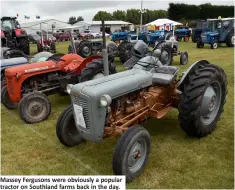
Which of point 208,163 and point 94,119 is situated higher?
point 94,119

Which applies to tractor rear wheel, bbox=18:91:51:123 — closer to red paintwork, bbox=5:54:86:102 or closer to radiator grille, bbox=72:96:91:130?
red paintwork, bbox=5:54:86:102

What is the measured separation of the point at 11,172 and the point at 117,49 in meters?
8.95

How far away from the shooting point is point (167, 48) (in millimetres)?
9836

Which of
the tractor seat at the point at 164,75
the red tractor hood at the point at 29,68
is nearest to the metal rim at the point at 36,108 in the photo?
the red tractor hood at the point at 29,68

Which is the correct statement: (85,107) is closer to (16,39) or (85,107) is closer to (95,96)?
(95,96)

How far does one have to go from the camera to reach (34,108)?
503 cm

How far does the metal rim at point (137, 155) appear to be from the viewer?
10.1 ft

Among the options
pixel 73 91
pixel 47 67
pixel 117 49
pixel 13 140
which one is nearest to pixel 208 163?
pixel 73 91

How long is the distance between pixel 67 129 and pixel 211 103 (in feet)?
7.27

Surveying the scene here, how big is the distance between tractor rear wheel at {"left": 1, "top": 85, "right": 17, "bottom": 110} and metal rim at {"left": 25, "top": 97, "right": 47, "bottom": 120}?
1.14 meters

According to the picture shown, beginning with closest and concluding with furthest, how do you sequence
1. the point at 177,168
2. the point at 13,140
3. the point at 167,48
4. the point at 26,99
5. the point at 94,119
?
1. the point at 94,119
2. the point at 177,168
3. the point at 13,140
4. the point at 26,99
5. the point at 167,48

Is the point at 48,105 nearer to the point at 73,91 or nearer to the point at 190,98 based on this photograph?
the point at 73,91

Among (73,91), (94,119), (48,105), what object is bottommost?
(48,105)

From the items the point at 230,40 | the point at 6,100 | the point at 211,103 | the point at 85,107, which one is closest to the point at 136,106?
the point at 85,107
